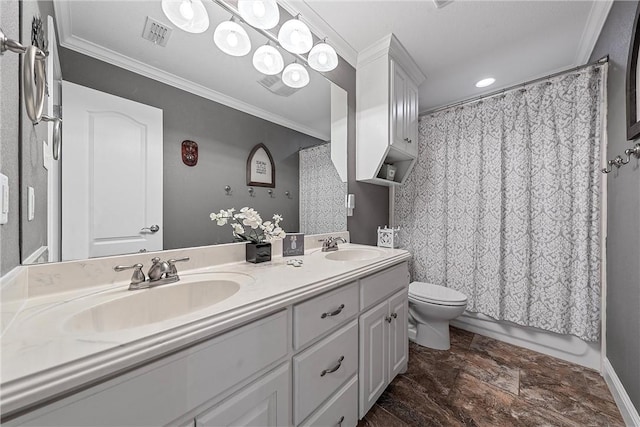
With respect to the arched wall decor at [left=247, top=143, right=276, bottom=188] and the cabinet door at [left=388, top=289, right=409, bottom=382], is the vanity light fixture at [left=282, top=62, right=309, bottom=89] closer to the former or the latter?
the arched wall decor at [left=247, top=143, right=276, bottom=188]

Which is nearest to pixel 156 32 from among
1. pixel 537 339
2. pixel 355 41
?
pixel 355 41

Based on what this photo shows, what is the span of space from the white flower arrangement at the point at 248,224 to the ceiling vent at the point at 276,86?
0.73m

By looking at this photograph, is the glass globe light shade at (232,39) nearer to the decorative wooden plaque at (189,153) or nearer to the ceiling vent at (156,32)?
the ceiling vent at (156,32)

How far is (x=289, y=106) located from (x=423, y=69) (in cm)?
132

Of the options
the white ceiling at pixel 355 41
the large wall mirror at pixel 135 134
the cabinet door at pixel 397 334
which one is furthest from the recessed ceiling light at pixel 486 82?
the cabinet door at pixel 397 334

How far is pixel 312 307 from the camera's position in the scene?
88 cm

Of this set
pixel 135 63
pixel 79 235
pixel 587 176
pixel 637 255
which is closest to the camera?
pixel 79 235

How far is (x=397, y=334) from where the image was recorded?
4.74 ft

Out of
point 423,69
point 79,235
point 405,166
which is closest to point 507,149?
point 405,166

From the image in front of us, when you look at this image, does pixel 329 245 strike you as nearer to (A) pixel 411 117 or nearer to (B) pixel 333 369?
(B) pixel 333 369

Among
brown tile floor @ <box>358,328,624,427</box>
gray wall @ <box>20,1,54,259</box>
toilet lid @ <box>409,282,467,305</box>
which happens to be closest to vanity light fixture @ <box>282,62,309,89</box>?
gray wall @ <box>20,1,54,259</box>

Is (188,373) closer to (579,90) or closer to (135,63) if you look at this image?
(135,63)

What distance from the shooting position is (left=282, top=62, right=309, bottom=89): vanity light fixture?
4.76ft

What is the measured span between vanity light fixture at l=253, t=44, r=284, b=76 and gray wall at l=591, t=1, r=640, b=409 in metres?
1.78
